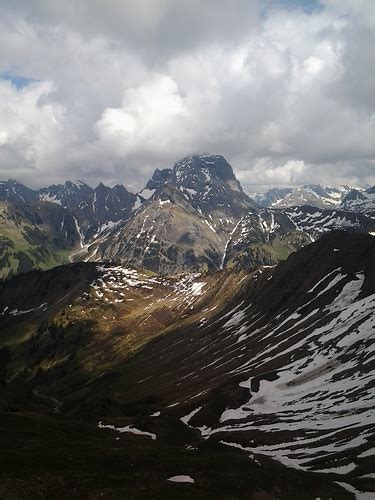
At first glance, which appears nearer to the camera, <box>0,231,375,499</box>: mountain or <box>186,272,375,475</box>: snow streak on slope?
<box>0,231,375,499</box>: mountain

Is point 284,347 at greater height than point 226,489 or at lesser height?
lesser

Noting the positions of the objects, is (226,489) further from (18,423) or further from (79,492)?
(18,423)

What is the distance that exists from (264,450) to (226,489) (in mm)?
39546

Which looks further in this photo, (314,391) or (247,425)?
(314,391)

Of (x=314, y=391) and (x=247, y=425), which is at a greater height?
(x=247, y=425)

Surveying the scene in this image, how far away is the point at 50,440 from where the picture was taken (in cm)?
7300

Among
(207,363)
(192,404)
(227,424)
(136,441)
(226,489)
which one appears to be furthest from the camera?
(207,363)

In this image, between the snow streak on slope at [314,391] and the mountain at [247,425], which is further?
the snow streak on slope at [314,391]

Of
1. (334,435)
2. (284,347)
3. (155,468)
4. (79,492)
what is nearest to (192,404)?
(284,347)

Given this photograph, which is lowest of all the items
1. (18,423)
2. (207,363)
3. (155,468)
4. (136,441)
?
(207,363)

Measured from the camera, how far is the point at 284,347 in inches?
6742

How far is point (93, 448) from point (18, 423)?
781 inches

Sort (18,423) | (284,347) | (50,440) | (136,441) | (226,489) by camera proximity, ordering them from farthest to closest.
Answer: (284,347), (136,441), (18,423), (50,440), (226,489)

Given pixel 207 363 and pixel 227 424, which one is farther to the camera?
pixel 207 363
